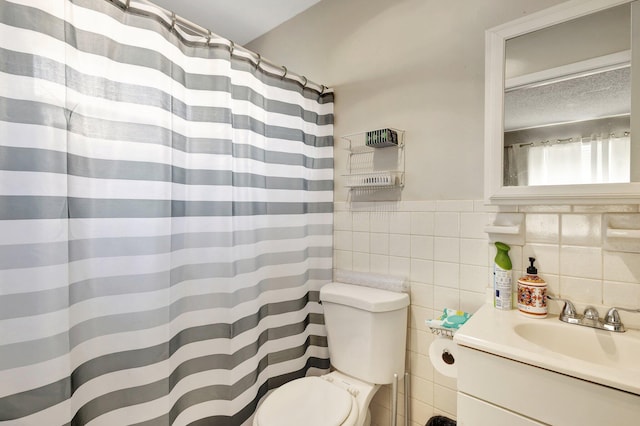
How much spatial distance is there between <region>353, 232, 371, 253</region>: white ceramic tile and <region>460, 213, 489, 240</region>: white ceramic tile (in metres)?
0.48

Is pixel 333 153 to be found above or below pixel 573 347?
above

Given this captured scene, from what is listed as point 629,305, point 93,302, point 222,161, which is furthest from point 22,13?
point 629,305

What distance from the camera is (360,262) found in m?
1.66

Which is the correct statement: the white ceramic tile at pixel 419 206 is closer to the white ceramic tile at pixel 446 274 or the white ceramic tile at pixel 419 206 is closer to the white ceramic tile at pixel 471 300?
the white ceramic tile at pixel 446 274

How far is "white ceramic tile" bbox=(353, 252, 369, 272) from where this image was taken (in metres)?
1.64

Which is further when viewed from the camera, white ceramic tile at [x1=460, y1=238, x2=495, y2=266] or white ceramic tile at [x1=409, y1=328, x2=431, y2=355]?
A: white ceramic tile at [x1=409, y1=328, x2=431, y2=355]

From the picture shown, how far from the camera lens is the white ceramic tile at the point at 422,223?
4.62 ft

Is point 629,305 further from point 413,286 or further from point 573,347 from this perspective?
point 413,286

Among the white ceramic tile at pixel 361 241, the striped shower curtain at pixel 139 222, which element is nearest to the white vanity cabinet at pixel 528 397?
the white ceramic tile at pixel 361 241

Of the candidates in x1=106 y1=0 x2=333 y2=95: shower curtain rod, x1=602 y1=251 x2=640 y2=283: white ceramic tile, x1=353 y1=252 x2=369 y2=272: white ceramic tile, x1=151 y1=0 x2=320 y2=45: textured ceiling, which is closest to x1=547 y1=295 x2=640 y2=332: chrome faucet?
x1=602 y1=251 x2=640 y2=283: white ceramic tile

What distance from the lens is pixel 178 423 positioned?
1.17m

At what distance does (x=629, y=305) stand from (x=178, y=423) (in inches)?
65.5

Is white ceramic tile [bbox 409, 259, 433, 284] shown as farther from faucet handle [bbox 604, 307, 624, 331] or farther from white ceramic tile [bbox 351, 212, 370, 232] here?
faucet handle [bbox 604, 307, 624, 331]

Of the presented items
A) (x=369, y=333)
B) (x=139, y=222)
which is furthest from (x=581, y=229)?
(x=139, y=222)
